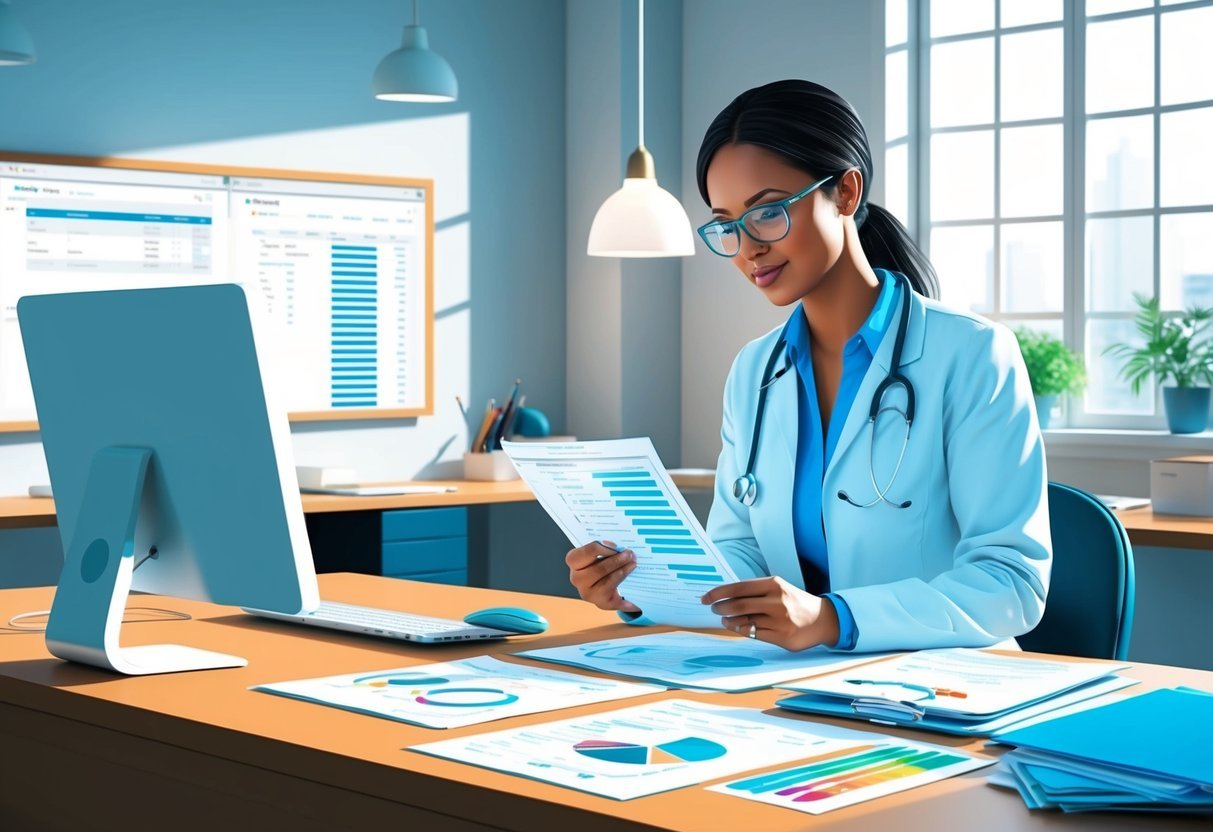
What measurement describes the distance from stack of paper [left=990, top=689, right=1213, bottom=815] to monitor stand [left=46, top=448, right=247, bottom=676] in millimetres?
874

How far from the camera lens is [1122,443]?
14.4 feet

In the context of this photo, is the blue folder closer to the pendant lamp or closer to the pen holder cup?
the pendant lamp

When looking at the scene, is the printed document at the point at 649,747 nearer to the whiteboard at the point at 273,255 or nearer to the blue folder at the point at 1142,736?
the blue folder at the point at 1142,736

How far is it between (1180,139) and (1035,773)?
3.86 metres

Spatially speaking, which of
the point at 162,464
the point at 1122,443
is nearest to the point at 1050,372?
the point at 1122,443

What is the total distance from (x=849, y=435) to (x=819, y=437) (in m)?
0.12

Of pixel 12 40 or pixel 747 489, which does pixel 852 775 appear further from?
pixel 12 40

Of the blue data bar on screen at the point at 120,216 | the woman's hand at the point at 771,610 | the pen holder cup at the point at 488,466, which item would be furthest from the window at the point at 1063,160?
the woman's hand at the point at 771,610

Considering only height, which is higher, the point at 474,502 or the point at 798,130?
the point at 798,130

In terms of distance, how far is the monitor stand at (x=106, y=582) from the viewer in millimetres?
Answer: 1559

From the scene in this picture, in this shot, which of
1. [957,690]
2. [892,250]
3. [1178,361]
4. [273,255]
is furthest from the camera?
[273,255]

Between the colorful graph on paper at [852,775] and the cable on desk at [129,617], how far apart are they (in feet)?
3.63

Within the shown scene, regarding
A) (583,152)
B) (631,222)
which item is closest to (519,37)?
(583,152)

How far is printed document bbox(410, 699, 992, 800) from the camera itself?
109cm
